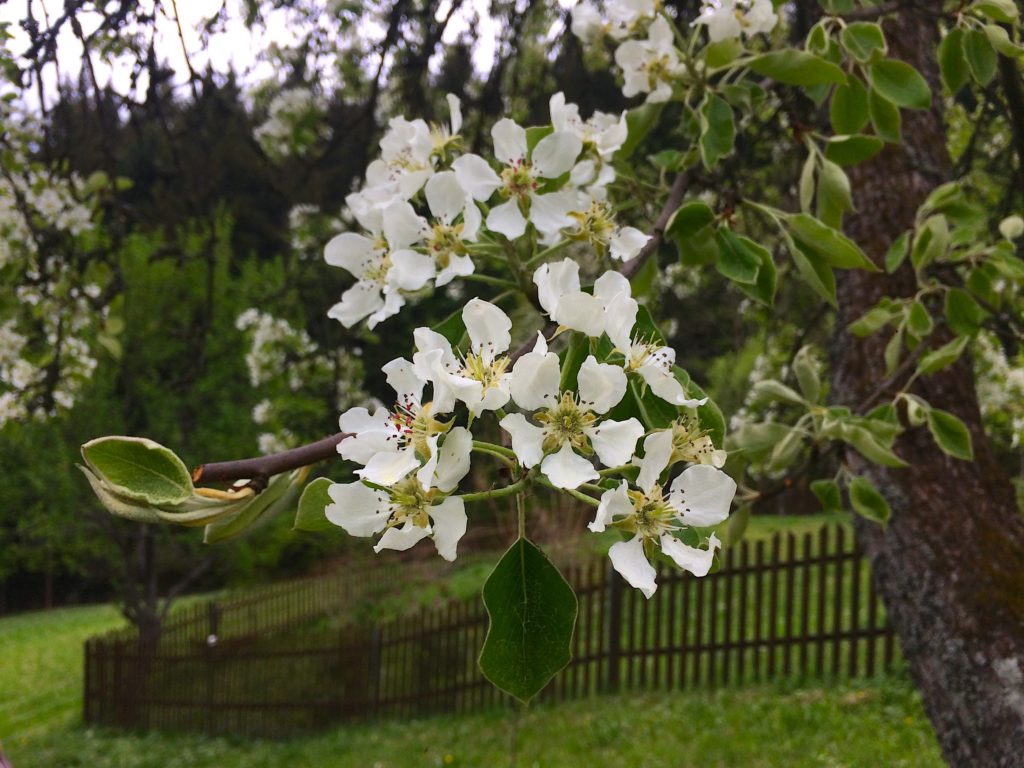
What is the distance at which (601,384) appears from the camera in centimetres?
62

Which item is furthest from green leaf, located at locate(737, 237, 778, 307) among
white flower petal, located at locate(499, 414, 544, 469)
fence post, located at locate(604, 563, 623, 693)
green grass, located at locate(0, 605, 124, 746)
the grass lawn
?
green grass, located at locate(0, 605, 124, 746)

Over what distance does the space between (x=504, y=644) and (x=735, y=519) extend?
0.93 meters

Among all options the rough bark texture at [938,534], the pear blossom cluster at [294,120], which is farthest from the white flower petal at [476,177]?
the pear blossom cluster at [294,120]

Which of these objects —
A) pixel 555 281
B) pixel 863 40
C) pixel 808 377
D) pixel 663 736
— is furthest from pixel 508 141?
pixel 663 736

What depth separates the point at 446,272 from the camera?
2.84ft

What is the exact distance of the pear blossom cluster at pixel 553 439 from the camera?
62 centimetres

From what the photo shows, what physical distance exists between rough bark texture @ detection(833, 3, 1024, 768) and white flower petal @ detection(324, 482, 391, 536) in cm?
121

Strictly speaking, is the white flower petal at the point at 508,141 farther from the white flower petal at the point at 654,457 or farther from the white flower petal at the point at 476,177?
the white flower petal at the point at 654,457

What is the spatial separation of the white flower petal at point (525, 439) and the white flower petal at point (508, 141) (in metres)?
0.40

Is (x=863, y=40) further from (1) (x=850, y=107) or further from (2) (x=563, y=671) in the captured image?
(2) (x=563, y=671)

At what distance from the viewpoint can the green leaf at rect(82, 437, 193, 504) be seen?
2.05ft

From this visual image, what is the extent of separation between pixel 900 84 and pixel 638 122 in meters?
0.38

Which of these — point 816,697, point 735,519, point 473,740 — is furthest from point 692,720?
point 735,519

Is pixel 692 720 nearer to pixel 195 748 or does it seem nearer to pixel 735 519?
pixel 735 519
